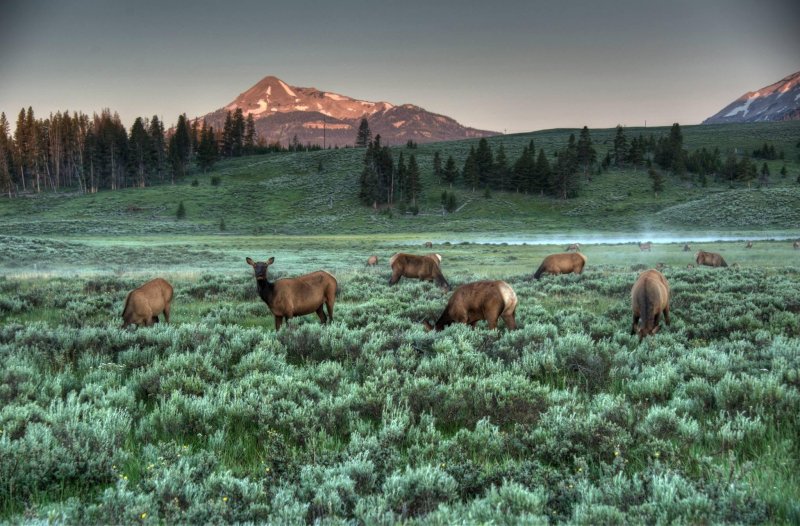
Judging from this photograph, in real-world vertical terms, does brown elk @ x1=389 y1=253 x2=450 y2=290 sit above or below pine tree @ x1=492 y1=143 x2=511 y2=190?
below

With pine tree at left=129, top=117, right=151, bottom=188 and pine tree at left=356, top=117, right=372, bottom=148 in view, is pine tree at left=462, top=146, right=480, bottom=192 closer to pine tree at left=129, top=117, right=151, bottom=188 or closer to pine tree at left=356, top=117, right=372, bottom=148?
pine tree at left=356, top=117, right=372, bottom=148

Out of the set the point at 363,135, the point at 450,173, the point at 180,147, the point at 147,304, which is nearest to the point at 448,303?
the point at 147,304

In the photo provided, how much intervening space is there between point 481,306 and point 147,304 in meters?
7.04

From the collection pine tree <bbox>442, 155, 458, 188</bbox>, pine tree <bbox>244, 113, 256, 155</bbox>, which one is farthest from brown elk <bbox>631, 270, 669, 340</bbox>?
pine tree <bbox>244, 113, 256, 155</bbox>

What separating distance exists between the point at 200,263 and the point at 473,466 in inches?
1191

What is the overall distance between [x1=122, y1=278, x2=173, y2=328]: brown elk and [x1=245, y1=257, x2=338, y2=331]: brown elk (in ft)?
7.16

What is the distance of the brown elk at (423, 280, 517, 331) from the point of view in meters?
9.22

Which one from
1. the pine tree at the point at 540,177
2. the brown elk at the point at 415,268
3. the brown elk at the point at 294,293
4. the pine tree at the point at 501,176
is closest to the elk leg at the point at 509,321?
the brown elk at the point at 294,293

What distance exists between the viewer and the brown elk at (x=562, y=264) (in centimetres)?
1994

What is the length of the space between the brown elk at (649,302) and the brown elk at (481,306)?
92.2 inches

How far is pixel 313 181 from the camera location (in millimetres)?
110438

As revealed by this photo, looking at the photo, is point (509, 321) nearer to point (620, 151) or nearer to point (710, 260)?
point (710, 260)

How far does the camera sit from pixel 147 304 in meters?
9.85

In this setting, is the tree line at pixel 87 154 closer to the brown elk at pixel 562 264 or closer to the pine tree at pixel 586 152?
the pine tree at pixel 586 152
